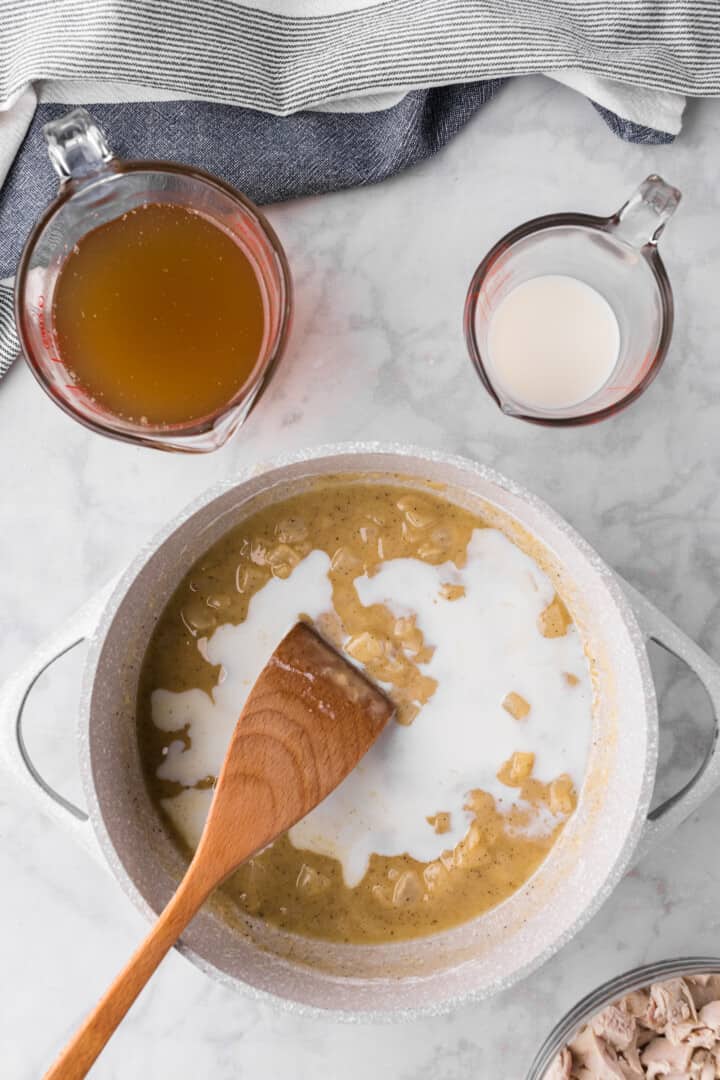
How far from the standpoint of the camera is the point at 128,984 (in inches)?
47.6

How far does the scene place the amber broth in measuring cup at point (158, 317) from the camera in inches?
53.1

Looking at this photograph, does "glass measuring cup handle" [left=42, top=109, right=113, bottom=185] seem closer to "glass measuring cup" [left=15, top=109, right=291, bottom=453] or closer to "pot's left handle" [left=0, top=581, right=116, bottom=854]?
"glass measuring cup" [left=15, top=109, right=291, bottom=453]

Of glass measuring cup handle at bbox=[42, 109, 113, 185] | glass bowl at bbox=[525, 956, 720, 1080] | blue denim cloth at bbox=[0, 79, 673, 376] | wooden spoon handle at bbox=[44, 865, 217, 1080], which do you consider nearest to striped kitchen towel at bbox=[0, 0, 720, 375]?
blue denim cloth at bbox=[0, 79, 673, 376]

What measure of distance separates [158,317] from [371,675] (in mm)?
531

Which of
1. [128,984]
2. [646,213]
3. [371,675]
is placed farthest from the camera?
[371,675]

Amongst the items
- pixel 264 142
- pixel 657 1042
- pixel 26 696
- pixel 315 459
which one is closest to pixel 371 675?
Answer: pixel 315 459

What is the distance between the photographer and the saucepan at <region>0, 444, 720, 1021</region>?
1271mm

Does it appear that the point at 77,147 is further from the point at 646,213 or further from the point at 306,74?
the point at 646,213

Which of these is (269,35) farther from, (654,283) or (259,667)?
(259,667)

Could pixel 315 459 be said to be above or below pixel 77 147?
below

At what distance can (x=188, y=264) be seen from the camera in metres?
1.35

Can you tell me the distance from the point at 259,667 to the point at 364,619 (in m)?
0.15

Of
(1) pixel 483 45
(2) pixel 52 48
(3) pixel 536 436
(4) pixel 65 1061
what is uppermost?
(2) pixel 52 48

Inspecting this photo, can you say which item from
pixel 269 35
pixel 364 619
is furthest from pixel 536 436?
pixel 269 35
